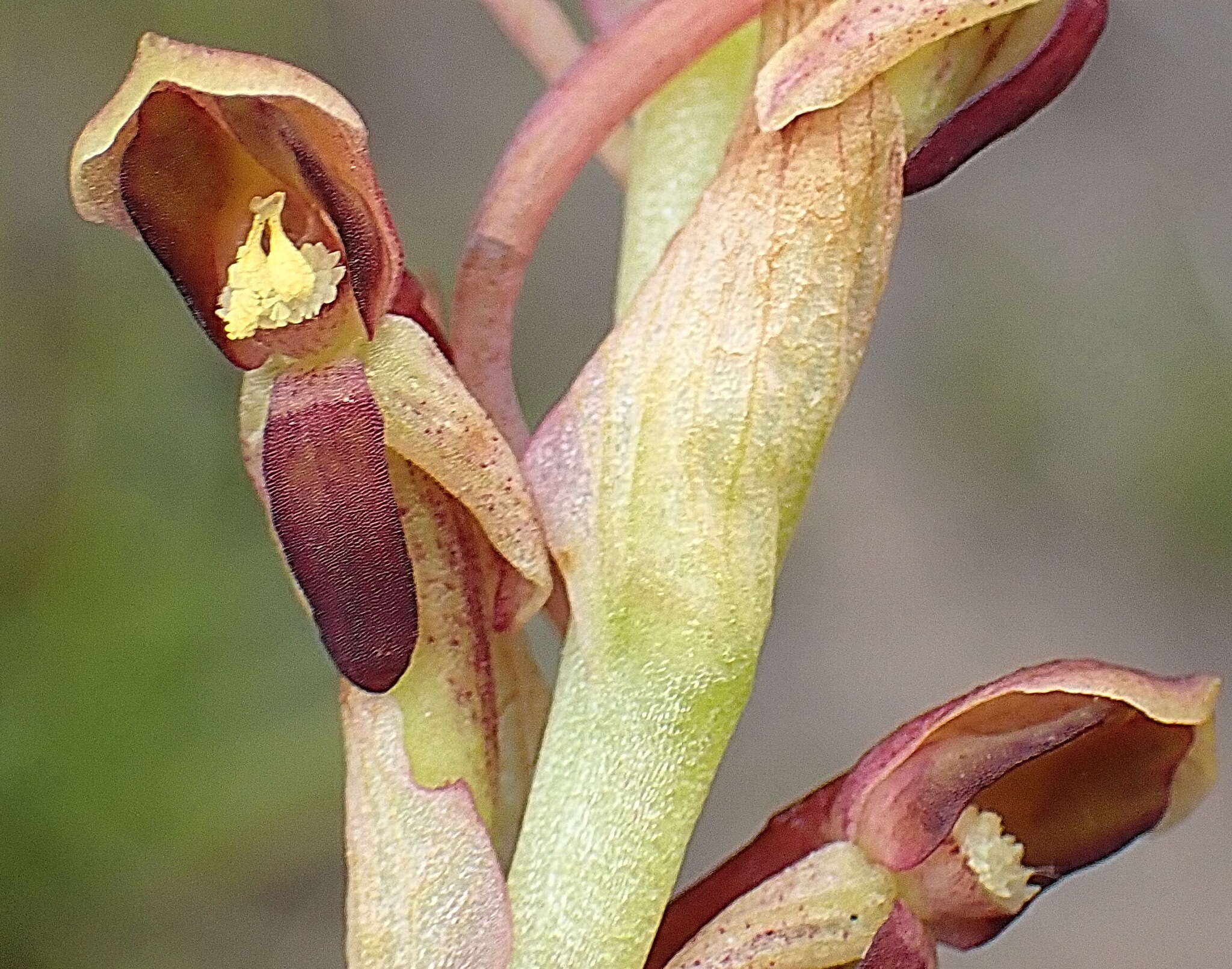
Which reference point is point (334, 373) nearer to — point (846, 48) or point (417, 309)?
point (417, 309)

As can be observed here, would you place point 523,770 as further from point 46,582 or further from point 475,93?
point 475,93

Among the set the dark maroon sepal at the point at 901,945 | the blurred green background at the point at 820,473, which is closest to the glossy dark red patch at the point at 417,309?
the dark maroon sepal at the point at 901,945

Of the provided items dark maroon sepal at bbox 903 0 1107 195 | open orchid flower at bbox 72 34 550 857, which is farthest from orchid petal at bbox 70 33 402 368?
dark maroon sepal at bbox 903 0 1107 195

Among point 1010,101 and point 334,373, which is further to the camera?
point 1010,101

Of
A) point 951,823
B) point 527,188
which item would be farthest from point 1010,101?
point 951,823

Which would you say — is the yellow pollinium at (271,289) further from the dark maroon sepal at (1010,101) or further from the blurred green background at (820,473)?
the blurred green background at (820,473)

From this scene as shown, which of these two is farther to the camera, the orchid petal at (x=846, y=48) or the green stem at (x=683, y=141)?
the green stem at (x=683, y=141)
